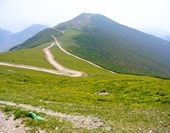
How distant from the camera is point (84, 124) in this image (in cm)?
1211

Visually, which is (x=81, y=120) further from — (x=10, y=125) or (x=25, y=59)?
(x=25, y=59)

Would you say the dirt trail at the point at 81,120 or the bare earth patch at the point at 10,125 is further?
the dirt trail at the point at 81,120

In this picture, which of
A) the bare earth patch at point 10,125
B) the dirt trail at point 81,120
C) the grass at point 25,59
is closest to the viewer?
the bare earth patch at point 10,125

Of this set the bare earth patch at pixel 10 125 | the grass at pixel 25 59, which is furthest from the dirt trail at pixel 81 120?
the grass at pixel 25 59

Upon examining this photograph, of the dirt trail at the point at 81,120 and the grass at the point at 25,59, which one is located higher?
the dirt trail at the point at 81,120

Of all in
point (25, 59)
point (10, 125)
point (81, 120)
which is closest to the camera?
point (10, 125)

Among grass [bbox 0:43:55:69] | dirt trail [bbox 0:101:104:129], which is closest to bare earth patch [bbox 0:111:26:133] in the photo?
dirt trail [bbox 0:101:104:129]

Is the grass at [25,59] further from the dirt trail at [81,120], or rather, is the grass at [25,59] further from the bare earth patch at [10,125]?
the bare earth patch at [10,125]

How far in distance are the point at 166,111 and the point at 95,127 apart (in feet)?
29.4

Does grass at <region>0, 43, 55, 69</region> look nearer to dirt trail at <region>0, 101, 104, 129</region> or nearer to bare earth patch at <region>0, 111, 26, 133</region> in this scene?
dirt trail at <region>0, 101, 104, 129</region>

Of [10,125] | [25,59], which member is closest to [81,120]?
[10,125]

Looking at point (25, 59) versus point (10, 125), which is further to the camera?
point (25, 59)

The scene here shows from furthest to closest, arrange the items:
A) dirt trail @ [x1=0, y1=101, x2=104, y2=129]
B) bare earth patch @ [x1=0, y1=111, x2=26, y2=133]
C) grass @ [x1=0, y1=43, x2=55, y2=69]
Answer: grass @ [x1=0, y1=43, x2=55, y2=69], dirt trail @ [x1=0, y1=101, x2=104, y2=129], bare earth patch @ [x1=0, y1=111, x2=26, y2=133]

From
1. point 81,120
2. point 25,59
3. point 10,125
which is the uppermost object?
point 81,120
